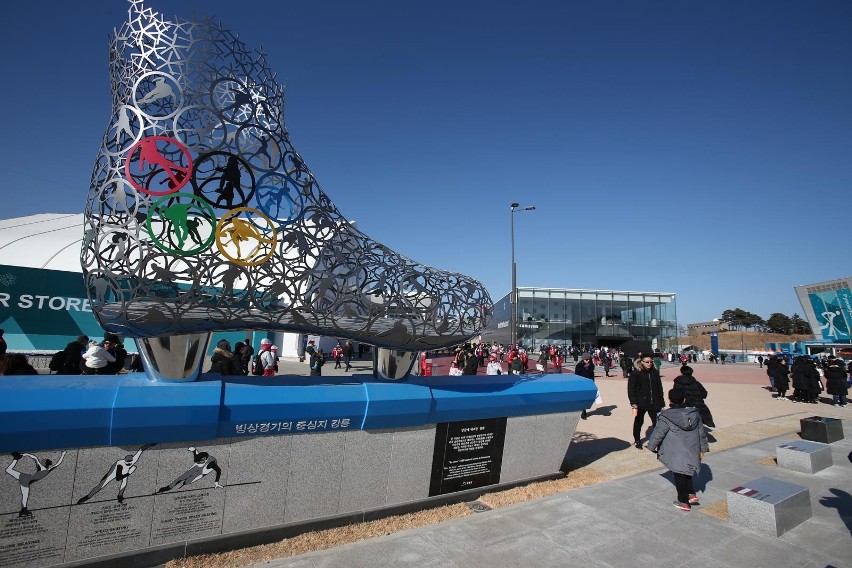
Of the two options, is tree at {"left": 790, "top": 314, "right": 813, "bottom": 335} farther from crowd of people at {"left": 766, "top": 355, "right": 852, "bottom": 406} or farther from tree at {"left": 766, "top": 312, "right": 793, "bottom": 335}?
crowd of people at {"left": 766, "top": 355, "right": 852, "bottom": 406}

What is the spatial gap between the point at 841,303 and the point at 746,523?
4764 cm

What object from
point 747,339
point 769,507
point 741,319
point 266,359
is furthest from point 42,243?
point 741,319

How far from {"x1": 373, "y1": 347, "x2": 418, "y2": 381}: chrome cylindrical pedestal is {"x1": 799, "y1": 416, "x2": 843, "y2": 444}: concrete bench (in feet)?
28.7

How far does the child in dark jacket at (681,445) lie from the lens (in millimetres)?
5180

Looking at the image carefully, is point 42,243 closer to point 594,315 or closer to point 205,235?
point 205,235

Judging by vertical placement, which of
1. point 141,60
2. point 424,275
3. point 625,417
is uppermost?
point 141,60

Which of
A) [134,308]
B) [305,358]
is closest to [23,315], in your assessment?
[305,358]

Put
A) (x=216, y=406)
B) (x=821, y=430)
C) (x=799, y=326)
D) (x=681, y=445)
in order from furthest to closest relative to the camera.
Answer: (x=799, y=326) < (x=821, y=430) < (x=681, y=445) < (x=216, y=406)

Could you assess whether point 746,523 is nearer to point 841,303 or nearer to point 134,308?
point 134,308

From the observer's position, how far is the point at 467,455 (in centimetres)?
527

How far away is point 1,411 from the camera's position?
118 inches

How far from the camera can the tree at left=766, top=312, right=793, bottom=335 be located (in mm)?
88875

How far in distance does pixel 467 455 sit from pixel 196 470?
2877mm

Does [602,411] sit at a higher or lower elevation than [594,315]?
lower
